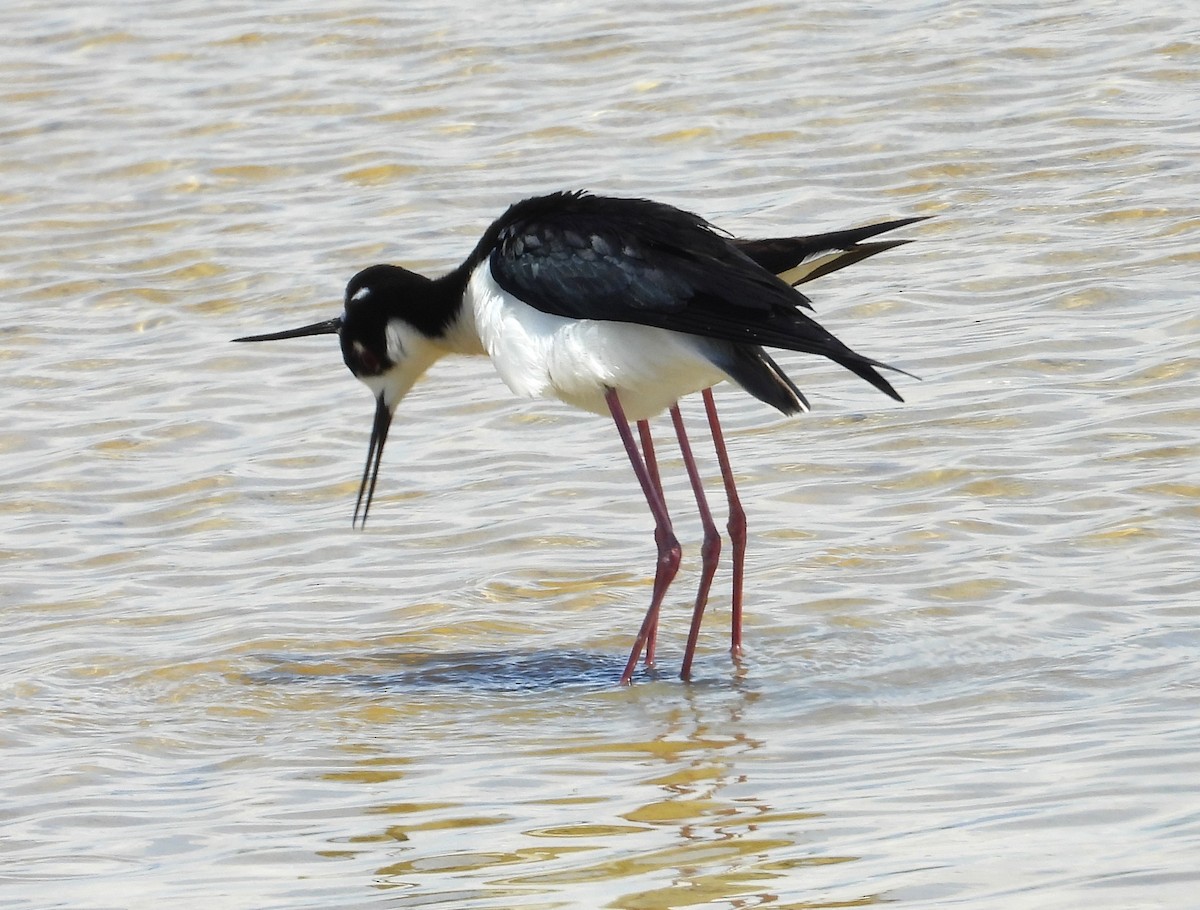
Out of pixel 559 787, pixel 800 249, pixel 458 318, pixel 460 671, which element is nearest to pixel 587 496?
pixel 458 318

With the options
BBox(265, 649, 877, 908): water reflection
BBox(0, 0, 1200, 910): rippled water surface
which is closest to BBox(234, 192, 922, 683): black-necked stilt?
BBox(265, 649, 877, 908): water reflection

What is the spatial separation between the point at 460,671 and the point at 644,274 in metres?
1.36

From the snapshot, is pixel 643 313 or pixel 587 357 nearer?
pixel 643 313

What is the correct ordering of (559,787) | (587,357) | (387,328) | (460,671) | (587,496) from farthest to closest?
(587,496), (387,328), (460,671), (587,357), (559,787)

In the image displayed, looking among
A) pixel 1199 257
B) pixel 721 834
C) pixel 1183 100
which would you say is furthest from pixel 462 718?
pixel 1183 100

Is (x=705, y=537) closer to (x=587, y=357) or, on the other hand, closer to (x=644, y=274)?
(x=587, y=357)

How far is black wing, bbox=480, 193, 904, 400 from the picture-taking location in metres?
5.95

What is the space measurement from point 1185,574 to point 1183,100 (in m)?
5.83

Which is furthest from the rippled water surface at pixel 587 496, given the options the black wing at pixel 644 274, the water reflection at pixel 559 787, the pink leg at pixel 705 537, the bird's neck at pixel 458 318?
the black wing at pixel 644 274

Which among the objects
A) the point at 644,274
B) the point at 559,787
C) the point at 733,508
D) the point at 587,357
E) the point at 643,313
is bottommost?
the point at 559,787

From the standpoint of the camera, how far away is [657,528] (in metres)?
6.71

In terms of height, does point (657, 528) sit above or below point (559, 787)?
above

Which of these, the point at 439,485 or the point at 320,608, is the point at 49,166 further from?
the point at 320,608

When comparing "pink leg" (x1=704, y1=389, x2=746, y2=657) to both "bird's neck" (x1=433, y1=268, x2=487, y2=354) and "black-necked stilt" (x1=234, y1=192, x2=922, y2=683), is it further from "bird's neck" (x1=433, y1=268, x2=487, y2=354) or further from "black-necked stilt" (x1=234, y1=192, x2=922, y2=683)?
"bird's neck" (x1=433, y1=268, x2=487, y2=354)
